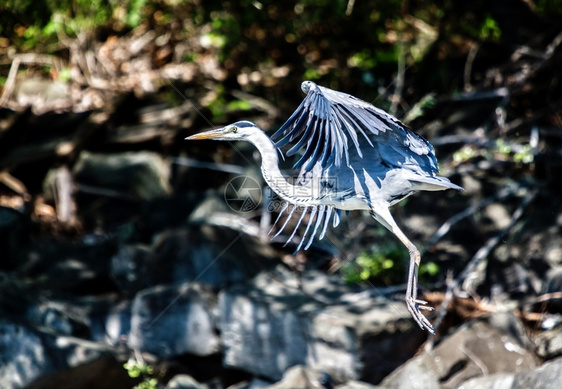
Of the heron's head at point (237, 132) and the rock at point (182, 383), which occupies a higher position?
the heron's head at point (237, 132)

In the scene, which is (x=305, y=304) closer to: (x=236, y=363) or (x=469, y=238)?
(x=236, y=363)

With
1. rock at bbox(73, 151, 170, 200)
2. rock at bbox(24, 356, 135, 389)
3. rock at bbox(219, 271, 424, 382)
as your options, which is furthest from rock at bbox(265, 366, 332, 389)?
rock at bbox(73, 151, 170, 200)

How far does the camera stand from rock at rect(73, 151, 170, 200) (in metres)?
7.83

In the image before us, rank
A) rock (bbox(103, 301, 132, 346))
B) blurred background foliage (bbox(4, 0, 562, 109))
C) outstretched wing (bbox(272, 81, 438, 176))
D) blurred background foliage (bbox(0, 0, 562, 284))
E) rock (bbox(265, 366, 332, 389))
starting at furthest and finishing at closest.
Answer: blurred background foliage (bbox(4, 0, 562, 109))
blurred background foliage (bbox(0, 0, 562, 284))
rock (bbox(103, 301, 132, 346))
rock (bbox(265, 366, 332, 389))
outstretched wing (bbox(272, 81, 438, 176))

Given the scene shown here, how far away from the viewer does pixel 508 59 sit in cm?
731

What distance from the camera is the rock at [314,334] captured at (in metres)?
5.27

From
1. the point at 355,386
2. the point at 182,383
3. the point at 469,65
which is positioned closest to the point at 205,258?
the point at 182,383

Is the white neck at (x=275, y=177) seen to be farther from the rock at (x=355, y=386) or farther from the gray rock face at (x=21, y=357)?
the gray rock face at (x=21, y=357)

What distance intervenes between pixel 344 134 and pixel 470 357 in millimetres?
2273

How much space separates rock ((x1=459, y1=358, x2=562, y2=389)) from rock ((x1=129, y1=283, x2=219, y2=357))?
2.04m

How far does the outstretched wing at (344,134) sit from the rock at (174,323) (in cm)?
248

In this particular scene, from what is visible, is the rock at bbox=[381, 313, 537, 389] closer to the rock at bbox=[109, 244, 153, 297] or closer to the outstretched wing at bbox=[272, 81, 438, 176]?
the outstretched wing at bbox=[272, 81, 438, 176]

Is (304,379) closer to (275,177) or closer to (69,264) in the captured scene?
(275,177)

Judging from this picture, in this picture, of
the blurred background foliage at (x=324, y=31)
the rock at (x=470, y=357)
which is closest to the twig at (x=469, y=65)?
the blurred background foliage at (x=324, y=31)
